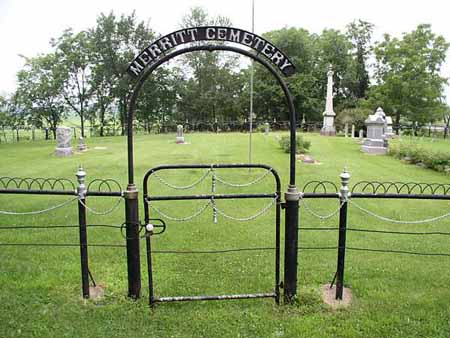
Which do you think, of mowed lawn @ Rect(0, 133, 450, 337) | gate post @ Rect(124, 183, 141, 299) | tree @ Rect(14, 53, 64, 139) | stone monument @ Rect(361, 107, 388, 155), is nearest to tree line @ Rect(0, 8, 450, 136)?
tree @ Rect(14, 53, 64, 139)

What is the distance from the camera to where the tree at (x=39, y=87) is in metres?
27.2

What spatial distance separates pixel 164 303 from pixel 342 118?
27.2m

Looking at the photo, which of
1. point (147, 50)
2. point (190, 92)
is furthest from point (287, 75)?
point (190, 92)

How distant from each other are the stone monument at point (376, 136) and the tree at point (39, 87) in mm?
22012

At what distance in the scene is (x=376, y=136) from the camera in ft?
53.9

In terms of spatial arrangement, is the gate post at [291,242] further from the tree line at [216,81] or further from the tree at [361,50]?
the tree at [361,50]

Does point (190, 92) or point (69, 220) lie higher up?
point (190, 92)

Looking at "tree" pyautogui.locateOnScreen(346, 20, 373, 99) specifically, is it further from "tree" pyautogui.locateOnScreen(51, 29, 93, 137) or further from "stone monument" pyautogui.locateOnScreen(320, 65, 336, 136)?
"tree" pyautogui.locateOnScreen(51, 29, 93, 137)

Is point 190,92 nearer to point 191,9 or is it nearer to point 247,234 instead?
point 191,9

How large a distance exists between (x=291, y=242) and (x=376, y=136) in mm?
14150


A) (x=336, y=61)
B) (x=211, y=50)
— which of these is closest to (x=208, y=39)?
(x=211, y=50)

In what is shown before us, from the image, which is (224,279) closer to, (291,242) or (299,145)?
(291,242)

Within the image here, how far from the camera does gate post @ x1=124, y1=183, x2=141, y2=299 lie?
143 inches

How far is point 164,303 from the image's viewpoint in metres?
3.78
